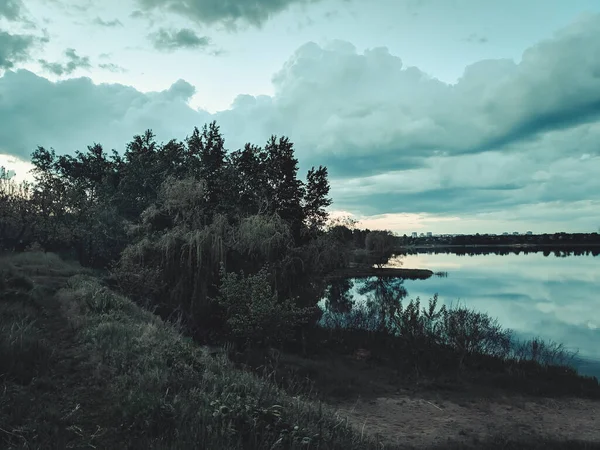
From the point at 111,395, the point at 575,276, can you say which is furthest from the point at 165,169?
the point at 575,276

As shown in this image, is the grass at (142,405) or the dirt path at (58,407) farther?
the grass at (142,405)

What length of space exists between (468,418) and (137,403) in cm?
1028

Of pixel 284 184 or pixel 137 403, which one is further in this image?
pixel 284 184

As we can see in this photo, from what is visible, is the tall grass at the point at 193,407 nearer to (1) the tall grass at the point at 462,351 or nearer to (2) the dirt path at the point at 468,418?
(2) the dirt path at the point at 468,418

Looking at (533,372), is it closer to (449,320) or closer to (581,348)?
(449,320)

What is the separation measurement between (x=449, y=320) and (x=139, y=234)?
1782 centimetres

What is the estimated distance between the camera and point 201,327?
18.8 m

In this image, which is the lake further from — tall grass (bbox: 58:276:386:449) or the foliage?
tall grass (bbox: 58:276:386:449)

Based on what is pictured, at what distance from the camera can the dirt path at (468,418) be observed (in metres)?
10.8

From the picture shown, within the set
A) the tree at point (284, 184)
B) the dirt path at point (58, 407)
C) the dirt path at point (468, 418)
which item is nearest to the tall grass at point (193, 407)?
the dirt path at point (58, 407)

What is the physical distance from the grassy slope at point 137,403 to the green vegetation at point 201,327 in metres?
0.04

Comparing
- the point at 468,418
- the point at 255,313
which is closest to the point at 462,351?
the point at 468,418

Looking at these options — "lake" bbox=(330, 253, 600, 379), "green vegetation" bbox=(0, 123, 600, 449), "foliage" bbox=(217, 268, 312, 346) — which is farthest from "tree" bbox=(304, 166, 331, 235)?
"foliage" bbox=(217, 268, 312, 346)

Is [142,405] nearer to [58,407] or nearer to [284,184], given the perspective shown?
[58,407]
